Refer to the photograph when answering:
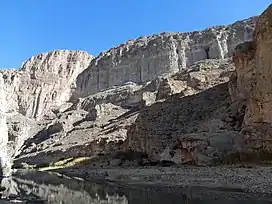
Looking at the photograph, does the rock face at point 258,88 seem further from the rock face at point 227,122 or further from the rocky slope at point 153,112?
the rocky slope at point 153,112

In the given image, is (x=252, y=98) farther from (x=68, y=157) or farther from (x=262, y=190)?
(x=68, y=157)

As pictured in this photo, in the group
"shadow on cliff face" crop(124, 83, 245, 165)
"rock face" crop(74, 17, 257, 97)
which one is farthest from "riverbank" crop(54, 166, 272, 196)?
"rock face" crop(74, 17, 257, 97)

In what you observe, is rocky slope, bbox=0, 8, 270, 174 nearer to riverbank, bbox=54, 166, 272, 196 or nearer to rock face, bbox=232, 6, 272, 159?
rock face, bbox=232, 6, 272, 159

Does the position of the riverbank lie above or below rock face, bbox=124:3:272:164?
below

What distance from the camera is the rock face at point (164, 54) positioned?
15700 cm

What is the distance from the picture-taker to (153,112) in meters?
70.6

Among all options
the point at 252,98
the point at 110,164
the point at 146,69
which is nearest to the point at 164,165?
the point at 252,98

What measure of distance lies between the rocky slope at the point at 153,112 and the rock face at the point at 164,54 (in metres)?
0.46

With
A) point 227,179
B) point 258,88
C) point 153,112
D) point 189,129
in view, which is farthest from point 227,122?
point 153,112

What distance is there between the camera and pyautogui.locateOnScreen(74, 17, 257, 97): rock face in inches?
6181

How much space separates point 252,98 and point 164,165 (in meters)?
13.9

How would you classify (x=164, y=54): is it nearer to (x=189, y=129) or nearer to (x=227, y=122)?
(x=189, y=129)

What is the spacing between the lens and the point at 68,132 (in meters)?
119

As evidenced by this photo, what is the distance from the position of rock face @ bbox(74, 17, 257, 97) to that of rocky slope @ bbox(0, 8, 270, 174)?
456 mm
